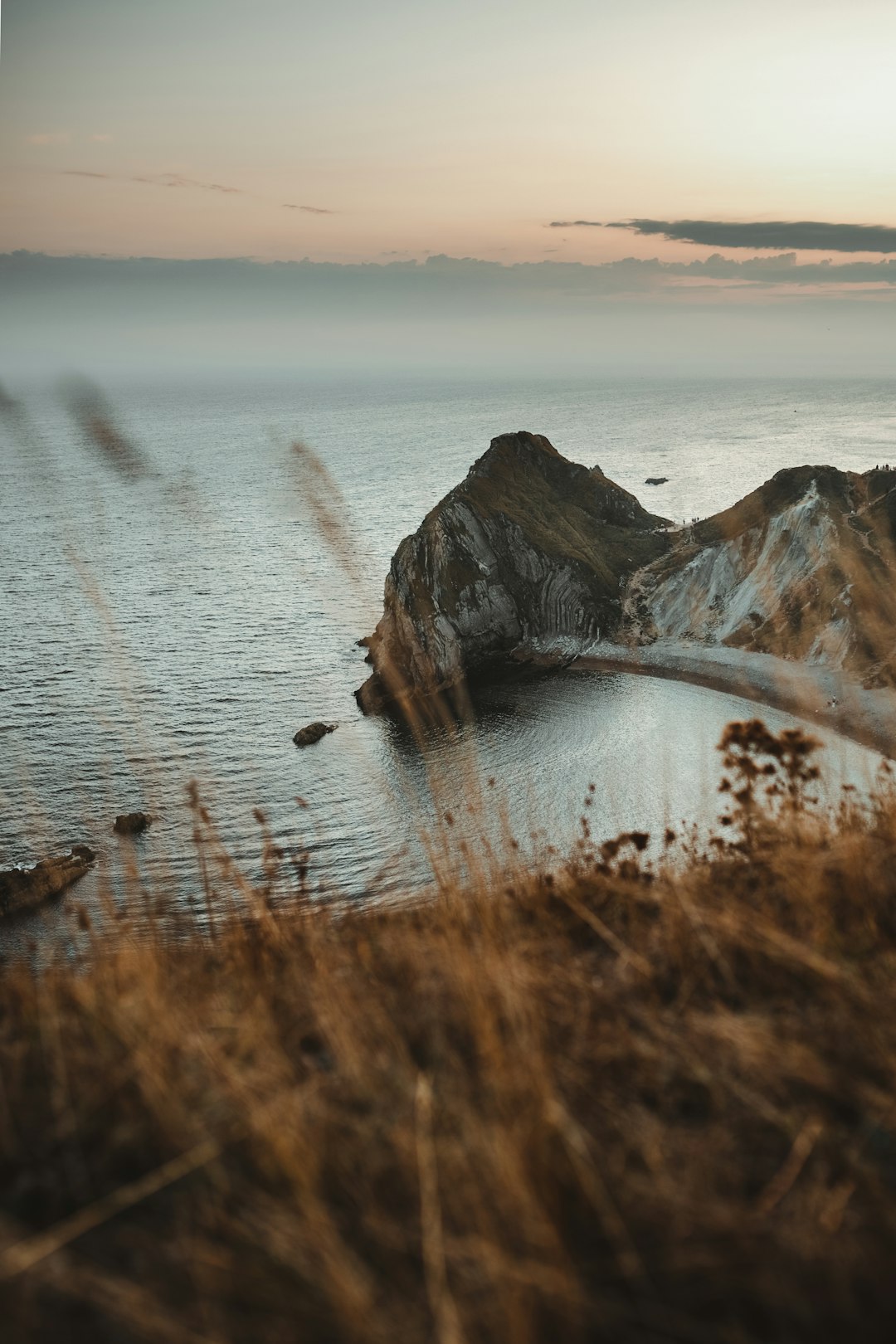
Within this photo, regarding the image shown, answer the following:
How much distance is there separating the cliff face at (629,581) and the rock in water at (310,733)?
4467mm

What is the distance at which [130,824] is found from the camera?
3747 centimetres

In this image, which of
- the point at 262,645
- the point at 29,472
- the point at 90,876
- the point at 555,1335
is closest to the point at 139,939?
the point at 555,1335

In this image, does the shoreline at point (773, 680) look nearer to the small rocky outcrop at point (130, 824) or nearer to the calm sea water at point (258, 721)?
the calm sea water at point (258, 721)

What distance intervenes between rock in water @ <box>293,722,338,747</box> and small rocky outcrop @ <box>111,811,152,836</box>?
10606mm

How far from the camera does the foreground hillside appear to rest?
108 inches

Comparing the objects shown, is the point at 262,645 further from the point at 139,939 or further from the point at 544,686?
the point at 139,939

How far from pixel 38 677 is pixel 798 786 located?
185 ft

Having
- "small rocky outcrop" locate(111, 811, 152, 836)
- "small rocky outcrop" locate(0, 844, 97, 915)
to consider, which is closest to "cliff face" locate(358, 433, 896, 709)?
"small rocky outcrop" locate(111, 811, 152, 836)

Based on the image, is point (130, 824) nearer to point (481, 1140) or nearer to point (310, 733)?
point (310, 733)

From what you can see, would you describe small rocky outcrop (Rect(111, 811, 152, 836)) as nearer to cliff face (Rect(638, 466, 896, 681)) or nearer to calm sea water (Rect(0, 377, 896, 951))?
calm sea water (Rect(0, 377, 896, 951))

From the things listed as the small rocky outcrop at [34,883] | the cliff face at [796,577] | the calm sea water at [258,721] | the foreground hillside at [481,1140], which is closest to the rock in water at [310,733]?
the calm sea water at [258,721]

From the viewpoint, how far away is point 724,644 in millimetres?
57156

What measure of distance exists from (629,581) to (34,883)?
44.5 m

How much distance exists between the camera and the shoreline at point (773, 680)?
147 feet
